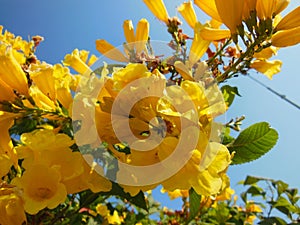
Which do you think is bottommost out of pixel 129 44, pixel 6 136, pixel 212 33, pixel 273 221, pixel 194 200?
pixel 273 221

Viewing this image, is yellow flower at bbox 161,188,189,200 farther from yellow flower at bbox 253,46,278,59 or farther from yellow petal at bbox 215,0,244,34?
yellow petal at bbox 215,0,244,34

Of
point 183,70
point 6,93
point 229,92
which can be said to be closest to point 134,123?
point 183,70

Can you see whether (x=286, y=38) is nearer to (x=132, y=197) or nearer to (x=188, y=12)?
(x=188, y=12)

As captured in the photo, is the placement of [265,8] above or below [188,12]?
below

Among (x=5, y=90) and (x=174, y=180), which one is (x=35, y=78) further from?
(x=174, y=180)

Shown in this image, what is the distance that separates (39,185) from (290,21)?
3.16 ft

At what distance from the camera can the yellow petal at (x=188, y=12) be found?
66.5 inches

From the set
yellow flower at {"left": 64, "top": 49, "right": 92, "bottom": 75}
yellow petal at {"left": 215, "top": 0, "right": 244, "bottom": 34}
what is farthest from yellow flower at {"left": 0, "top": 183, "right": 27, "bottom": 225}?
yellow petal at {"left": 215, "top": 0, "right": 244, "bottom": 34}

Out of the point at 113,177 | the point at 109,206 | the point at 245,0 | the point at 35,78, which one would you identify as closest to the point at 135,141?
the point at 113,177

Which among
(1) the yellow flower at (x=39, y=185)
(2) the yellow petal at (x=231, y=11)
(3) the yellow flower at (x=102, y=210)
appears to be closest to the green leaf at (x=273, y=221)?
(3) the yellow flower at (x=102, y=210)

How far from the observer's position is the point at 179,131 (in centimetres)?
92

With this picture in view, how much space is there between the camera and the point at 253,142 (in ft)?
4.75

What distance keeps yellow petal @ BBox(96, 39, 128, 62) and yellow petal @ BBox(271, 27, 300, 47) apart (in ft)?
1.85

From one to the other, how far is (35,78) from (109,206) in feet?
6.20
